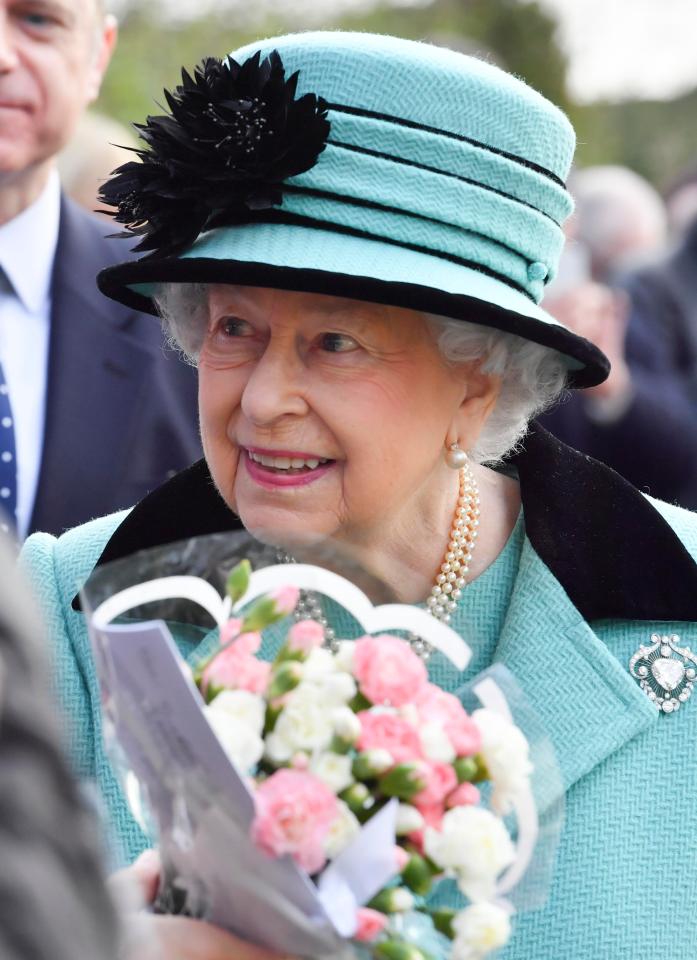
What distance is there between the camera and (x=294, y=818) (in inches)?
56.7

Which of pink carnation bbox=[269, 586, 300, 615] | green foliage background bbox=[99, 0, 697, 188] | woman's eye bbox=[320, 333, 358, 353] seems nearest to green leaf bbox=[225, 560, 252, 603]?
pink carnation bbox=[269, 586, 300, 615]

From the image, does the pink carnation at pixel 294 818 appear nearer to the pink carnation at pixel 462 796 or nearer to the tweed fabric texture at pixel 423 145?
the pink carnation at pixel 462 796

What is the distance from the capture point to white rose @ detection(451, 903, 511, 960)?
1555mm

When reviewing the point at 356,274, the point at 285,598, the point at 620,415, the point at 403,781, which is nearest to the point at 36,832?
the point at 403,781

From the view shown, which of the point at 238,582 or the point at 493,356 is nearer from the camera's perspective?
the point at 238,582

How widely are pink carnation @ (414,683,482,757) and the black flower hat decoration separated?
3.51ft

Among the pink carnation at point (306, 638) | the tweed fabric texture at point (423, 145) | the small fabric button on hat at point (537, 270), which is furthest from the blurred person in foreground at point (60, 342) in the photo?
the pink carnation at point (306, 638)

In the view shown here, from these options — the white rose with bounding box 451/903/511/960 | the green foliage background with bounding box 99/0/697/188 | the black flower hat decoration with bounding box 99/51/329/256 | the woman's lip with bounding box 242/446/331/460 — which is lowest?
the green foliage background with bounding box 99/0/697/188

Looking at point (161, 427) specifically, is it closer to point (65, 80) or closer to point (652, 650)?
point (65, 80)

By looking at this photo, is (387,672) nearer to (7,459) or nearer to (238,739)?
(238,739)

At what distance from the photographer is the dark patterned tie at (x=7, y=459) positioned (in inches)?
141

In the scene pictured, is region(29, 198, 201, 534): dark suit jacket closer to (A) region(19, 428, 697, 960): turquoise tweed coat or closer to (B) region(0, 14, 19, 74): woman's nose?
(B) region(0, 14, 19, 74): woman's nose

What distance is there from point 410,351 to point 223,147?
47cm

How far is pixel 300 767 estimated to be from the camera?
153 centimetres
